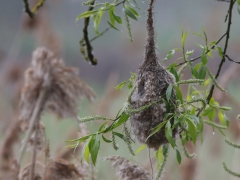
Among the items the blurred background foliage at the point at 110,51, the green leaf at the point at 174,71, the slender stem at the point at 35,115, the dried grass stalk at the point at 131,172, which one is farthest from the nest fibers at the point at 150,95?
the blurred background foliage at the point at 110,51

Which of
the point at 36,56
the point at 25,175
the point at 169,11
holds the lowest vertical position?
the point at 169,11

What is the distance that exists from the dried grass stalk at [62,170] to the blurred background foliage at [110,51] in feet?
2.56

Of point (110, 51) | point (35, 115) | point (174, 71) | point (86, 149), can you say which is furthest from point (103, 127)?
point (110, 51)

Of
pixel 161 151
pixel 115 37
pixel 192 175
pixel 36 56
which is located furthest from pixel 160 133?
pixel 115 37

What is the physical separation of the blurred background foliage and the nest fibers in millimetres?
914

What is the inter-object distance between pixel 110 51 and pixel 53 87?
2409mm

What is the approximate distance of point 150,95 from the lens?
0.70 meters

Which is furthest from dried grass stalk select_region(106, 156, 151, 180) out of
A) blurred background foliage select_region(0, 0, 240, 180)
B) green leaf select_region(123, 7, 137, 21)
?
blurred background foliage select_region(0, 0, 240, 180)

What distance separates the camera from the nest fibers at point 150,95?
0.70 meters

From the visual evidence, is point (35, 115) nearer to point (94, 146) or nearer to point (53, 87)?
point (53, 87)

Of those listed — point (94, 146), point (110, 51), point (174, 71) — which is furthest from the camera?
point (110, 51)

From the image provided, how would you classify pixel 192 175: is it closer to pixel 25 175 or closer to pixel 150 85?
pixel 25 175

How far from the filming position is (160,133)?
70 cm

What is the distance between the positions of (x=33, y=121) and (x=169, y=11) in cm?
245
